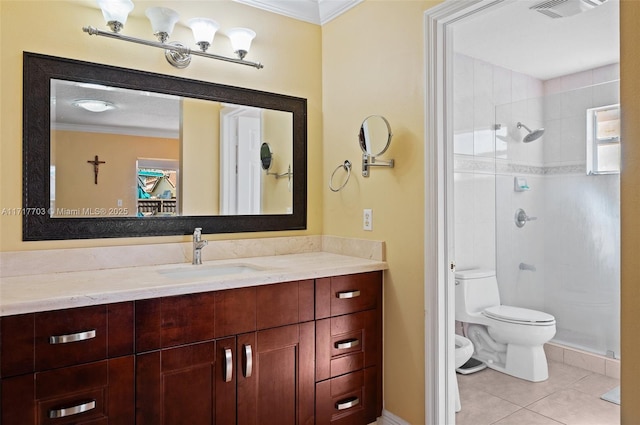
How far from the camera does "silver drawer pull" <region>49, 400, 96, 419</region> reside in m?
1.37

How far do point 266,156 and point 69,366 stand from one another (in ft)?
4.83

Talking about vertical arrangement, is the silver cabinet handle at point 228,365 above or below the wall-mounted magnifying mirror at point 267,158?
below

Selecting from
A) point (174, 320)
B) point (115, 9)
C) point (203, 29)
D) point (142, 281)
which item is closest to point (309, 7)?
point (203, 29)

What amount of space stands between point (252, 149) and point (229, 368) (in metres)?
1.26

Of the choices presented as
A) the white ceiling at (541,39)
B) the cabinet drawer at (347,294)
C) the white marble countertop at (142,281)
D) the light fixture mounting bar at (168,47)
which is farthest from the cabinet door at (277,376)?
the white ceiling at (541,39)

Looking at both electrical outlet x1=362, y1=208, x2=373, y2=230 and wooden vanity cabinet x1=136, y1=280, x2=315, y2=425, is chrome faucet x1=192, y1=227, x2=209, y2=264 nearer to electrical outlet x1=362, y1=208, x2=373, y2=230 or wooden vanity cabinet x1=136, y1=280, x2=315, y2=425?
wooden vanity cabinet x1=136, y1=280, x2=315, y2=425

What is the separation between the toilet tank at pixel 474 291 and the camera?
9.76ft

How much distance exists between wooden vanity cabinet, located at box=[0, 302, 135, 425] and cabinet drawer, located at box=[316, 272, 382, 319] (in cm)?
83

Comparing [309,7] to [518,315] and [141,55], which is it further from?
[518,315]

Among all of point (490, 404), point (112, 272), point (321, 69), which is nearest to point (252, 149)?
point (321, 69)

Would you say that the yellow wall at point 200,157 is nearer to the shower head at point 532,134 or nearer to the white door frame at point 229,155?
the white door frame at point 229,155

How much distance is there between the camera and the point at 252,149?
2416mm

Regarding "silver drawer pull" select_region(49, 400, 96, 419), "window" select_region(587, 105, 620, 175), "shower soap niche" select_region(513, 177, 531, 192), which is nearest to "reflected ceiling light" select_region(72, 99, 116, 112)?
"silver drawer pull" select_region(49, 400, 96, 419)

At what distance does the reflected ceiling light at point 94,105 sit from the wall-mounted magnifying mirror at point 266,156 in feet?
2.67
